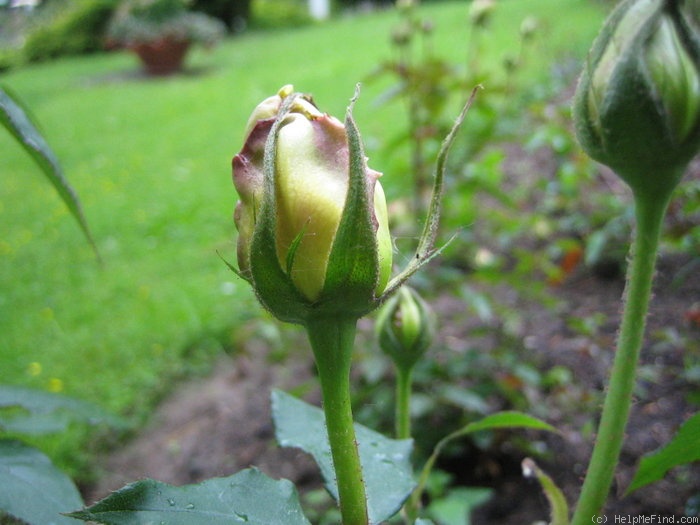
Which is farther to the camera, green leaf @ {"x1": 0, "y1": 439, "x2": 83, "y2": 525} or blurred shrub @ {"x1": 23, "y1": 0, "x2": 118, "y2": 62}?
blurred shrub @ {"x1": 23, "y1": 0, "x2": 118, "y2": 62}

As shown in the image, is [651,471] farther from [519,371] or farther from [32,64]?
[32,64]

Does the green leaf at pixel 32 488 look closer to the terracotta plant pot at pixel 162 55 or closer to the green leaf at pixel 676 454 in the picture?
the green leaf at pixel 676 454

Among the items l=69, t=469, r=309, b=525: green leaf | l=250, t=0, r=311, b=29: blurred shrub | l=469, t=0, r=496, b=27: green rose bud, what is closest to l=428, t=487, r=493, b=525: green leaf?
l=69, t=469, r=309, b=525: green leaf

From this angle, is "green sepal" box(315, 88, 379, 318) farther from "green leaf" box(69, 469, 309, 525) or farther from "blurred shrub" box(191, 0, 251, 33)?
"blurred shrub" box(191, 0, 251, 33)

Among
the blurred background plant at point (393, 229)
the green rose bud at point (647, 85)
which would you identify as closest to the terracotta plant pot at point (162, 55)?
the blurred background plant at point (393, 229)

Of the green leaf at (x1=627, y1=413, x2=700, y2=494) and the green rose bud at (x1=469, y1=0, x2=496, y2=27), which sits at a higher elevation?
the green rose bud at (x1=469, y1=0, x2=496, y2=27)

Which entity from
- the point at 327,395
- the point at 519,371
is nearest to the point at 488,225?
the point at 519,371

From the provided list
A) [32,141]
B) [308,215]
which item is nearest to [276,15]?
[32,141]
